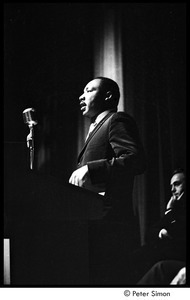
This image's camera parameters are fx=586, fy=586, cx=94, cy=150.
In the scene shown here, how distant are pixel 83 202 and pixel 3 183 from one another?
20.3 inches

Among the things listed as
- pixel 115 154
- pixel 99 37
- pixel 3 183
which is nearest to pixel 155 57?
pixel 99 37

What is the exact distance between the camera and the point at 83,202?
3.04m

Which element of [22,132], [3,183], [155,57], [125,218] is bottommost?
[125,218]

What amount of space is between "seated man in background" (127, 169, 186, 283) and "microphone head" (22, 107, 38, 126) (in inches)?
35.0

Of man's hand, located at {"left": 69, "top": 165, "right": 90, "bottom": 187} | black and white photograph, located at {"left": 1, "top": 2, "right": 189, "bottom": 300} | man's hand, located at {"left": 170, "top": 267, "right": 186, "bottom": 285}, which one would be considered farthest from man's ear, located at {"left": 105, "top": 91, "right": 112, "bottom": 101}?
man's hand, located at {"left": 170, "top": 267, "right": 186, "bottom": 285}

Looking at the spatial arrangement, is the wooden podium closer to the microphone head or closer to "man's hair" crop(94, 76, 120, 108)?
the microphone head

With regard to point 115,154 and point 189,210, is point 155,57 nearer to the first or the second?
point 115,154

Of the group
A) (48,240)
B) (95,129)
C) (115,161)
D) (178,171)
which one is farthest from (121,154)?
(48,240)

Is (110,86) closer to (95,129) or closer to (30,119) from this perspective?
(95,129)

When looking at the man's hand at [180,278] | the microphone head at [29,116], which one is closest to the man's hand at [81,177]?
the microphone head at [29,116]

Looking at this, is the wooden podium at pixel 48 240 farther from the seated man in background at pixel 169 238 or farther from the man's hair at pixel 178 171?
the man's hair at pixel 178 171

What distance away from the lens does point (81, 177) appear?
11.0 ft

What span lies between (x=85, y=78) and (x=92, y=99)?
5.4 inches

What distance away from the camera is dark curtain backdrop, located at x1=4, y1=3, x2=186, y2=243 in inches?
135
